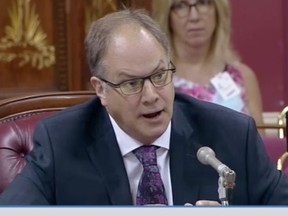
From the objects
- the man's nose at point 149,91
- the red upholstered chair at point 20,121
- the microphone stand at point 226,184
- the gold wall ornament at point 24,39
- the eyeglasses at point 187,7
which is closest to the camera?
the microphone stand at point 226,184

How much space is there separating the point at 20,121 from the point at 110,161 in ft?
1.55

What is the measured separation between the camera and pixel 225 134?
2.34 meters

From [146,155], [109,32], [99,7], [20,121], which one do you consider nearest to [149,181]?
[146,155]

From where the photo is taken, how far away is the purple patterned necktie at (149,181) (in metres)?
2.22

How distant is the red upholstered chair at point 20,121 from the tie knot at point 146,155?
460 millimetres

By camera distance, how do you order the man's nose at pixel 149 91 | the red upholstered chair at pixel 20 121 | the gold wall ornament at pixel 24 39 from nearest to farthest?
1. the man's nose at pixel 149 91
2. the red upholstered chair at pixel 20 121
3. the gold wall ornament at pixel 24 39

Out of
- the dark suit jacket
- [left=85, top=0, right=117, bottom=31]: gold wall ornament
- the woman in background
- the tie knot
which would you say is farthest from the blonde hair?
the tie knot

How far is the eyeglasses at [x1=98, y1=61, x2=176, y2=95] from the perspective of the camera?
2186 millimetres

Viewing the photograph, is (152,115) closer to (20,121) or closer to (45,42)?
(20,121)

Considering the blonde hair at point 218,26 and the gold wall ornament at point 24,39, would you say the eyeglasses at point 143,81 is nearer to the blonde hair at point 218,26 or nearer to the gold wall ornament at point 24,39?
the blonde hair at point 218,26

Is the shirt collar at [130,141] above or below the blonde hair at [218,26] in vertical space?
below

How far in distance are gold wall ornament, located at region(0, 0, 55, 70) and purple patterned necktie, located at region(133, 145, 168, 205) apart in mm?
2026

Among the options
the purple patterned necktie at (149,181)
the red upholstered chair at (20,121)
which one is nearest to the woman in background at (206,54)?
the red upholstered chair at (20,121)

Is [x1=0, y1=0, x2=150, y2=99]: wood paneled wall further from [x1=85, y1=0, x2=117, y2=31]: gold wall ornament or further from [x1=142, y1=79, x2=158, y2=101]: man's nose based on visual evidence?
[x1=142, y1=79, x2=158, y2=101]: man's nose
